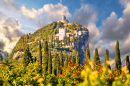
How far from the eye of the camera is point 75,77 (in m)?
13.3

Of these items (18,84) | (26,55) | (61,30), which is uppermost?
(61,30)

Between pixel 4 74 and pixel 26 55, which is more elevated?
pixel 26 55

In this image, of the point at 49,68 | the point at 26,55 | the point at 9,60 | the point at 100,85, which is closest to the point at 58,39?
the point at 49,68

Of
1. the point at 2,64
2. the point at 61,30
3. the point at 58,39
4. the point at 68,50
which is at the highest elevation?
the point at 61,30

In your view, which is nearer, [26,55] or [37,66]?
[37,66]

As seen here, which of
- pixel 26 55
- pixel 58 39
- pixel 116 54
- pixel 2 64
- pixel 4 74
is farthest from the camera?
pixel 58 39

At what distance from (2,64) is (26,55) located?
90.0 feet

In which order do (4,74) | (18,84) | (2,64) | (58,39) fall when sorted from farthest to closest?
(58,39)
(2,64)
(4,74)
(18,84)

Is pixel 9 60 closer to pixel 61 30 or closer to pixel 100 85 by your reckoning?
pixel 100 85

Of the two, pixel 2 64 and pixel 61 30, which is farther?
pixel 61 30

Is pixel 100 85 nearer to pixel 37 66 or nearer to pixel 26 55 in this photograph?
pixel 37 66

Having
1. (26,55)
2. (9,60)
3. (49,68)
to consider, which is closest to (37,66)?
(9,60)

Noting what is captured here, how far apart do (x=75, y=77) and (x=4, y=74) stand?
6.80 meters

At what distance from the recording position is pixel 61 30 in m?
198
